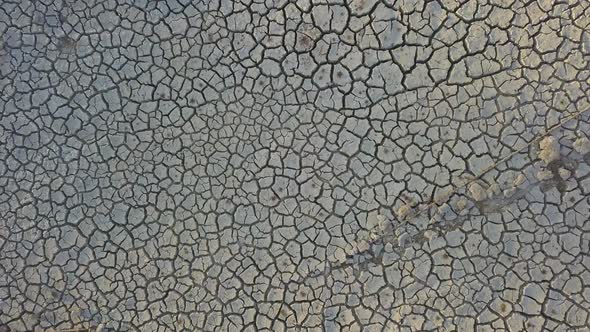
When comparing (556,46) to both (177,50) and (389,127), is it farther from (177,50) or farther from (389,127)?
(177,50)

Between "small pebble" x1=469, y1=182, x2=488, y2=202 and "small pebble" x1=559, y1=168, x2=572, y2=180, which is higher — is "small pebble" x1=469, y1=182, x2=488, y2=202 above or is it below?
below

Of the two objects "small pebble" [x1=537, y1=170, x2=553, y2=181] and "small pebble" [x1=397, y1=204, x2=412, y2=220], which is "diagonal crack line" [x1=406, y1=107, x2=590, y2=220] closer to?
"small pebble" [x1=397, y1=204, x2=412, y2=220]

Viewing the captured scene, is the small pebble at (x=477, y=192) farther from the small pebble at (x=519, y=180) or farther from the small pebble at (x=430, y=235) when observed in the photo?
the small pebble at (x=430, y=235)

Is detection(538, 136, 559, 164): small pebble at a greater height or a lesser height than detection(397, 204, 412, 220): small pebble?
greater

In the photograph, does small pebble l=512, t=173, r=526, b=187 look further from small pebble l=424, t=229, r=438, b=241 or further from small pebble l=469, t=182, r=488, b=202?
small pebble l=424, t=229, r=438, b=241

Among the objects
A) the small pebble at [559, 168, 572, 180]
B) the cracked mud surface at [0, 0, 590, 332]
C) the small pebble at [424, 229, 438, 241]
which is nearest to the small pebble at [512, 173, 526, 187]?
the cracked mud surface at [0, 0, 590, 332]

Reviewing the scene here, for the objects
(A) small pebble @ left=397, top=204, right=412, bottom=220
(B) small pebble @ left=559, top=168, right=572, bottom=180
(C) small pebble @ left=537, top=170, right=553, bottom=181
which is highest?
(B) small pebble @ left=559, top=168, right=572, bottom=180

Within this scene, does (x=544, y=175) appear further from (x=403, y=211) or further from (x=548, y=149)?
(x=403, y=211)

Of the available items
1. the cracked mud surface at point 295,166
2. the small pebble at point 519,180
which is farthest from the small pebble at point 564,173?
the small pebble at point 519,180

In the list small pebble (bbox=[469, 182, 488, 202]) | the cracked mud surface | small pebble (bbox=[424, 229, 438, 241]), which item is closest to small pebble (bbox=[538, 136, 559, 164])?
the cracked mud surface

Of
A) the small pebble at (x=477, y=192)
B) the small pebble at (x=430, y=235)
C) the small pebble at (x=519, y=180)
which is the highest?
the small pebble at (x=519, y=180)
